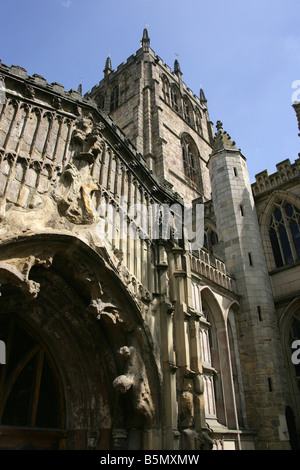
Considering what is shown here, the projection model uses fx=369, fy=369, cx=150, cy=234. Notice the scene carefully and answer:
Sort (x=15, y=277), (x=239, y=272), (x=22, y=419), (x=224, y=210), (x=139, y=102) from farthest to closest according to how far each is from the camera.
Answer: (x=139, y=102) < (x=224, y=210) < (x=239, y=272) < (x=22, y=419) < (x=15, y=277)

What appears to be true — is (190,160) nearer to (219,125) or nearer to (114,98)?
(114,98)

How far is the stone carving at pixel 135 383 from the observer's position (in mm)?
6547

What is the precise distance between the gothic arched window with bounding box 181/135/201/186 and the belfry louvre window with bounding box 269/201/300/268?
12.5 m

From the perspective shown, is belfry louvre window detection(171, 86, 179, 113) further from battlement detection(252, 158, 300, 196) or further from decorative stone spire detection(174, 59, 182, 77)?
battlement detection(252, 158, 300, 196)

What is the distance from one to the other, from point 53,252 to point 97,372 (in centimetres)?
263

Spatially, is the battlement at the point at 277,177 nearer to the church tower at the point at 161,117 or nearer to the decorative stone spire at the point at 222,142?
the decorative stone spire at the point at 222,142

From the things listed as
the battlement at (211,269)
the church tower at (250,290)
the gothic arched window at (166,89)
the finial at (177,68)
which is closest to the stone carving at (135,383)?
the battlement at (211,269)

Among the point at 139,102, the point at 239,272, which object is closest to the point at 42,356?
the point at 239,272

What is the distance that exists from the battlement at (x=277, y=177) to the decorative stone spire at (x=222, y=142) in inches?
74.9

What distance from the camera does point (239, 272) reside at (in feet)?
45.7

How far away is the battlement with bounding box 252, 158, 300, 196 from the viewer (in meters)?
16.2

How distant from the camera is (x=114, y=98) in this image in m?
32.5

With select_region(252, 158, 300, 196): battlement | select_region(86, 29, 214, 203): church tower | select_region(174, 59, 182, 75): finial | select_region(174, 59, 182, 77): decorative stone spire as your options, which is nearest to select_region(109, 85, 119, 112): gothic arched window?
select_region(86, 29, 214, 203): church tower

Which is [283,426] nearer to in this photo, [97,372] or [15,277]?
[97,372]
